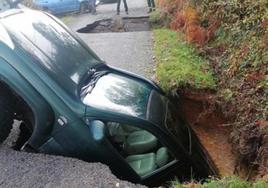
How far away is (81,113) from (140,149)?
69 cm

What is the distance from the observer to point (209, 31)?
8344mm

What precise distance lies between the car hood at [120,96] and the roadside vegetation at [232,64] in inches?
50.1

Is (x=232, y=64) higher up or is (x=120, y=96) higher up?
(x=120, y=96)

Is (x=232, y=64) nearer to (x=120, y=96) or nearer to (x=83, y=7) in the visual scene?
(x=120, y=96)

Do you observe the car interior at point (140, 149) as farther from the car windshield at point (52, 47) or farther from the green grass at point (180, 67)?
the green grass at point (180, 67)

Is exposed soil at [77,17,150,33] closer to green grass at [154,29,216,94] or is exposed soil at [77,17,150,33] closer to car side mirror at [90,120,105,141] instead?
green grass at [154,29,216,94]

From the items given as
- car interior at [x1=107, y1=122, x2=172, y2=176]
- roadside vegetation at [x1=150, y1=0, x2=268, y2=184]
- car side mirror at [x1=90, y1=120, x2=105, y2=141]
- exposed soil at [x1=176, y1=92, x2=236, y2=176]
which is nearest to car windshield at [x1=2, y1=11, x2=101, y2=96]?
car side mirror at [x1=90, y1=120, x2=105, y2=141]

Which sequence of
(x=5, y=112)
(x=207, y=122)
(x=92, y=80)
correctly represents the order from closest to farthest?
(x=5, y=112) < (x=92, y=80) < (x=207, y=122)

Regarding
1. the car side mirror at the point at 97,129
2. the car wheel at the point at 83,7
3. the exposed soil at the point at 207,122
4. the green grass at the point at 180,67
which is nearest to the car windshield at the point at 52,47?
the car side mirror at the point at 97,129

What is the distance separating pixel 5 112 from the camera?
3.56m

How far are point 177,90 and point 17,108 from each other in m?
3.21

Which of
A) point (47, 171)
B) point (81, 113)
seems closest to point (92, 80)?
point (81, 113)

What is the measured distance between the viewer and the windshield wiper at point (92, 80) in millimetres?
3640

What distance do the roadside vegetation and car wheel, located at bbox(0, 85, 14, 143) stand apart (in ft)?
7.40
